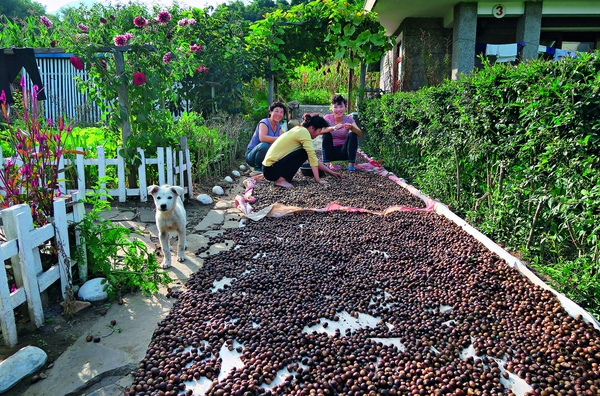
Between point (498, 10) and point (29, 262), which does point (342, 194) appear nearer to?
point (29, 262)

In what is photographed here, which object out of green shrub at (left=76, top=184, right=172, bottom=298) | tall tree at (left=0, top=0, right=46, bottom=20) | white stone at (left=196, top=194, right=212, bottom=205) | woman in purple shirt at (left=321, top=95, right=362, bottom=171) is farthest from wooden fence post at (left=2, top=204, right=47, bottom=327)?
tall tree at (left=0, top=0, right=46, bottom=20)

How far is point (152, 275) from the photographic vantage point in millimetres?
3246

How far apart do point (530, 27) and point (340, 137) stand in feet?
20.4

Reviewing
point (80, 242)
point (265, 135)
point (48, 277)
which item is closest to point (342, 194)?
point (265, 135)

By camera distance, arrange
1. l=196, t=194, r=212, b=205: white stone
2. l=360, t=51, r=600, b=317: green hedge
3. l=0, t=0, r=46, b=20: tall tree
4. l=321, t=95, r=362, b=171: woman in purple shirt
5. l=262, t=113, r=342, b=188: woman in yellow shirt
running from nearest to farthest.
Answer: l=360, t=51, r=600, b=317: green hedge < l=196, t=194, r=212, b=205: white stone < l=262, t=113, r=342, b=188: woman in yellow shirt < l=321, t=95, r=362, b=171: woman in purple shirt < l=0, t=0, r=46, b=20: tall tree

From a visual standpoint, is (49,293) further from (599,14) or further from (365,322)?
(599,14)

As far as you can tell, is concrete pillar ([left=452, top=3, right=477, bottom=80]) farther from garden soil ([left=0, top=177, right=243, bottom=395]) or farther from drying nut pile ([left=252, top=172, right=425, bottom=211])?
garden soil ([left=0, top=177, right=243, bottom=395])

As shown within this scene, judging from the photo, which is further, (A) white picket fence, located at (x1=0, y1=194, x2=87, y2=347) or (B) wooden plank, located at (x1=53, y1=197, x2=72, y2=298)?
(B) wooden plank, located at (x1=53, y1=197, x2=72, y2=298)

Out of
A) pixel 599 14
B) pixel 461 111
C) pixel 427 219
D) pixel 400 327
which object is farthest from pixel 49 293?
pixel 599 14

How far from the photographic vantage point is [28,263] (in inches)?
96.1

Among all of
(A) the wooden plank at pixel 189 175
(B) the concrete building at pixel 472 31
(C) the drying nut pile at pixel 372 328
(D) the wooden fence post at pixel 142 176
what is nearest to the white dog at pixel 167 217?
(C) the drying nut pile at pixel 372 328

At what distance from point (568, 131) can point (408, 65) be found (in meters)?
9.42

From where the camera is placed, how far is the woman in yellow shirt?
6395mm

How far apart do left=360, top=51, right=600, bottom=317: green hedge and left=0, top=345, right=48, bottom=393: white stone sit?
10.5 ft
